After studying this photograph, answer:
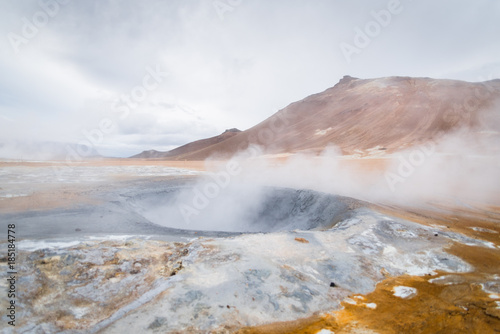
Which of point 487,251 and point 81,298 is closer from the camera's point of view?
point 81,298

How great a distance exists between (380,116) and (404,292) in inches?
1379

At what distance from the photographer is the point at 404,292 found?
11.6ft

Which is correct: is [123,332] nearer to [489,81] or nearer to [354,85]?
[489,81]

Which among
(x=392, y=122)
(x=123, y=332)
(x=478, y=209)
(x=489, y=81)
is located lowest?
(x=478, y=209)

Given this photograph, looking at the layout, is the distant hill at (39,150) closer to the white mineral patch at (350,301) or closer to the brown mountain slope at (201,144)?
the brown mountain slope at (201,144)

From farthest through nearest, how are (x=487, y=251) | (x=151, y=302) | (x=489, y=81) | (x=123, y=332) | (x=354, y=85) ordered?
(x=354, y=85), (x=489, y=81), (x=487, y=251), (x=151, y=302), (x=123, y=332)

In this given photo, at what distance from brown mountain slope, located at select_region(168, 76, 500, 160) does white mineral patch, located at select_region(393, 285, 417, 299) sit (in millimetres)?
25705

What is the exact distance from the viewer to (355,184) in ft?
40.7

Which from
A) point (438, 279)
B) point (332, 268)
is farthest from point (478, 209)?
point (332, 268)

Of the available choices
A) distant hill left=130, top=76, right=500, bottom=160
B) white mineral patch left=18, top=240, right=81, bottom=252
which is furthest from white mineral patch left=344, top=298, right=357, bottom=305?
distant hill left=130, top=76, right=500, bottom=160

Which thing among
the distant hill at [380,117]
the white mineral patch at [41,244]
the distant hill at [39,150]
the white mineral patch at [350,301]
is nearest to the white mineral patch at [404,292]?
the white mineral patch at [350,301]

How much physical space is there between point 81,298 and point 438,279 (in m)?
5.03

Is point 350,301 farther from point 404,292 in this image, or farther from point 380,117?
point 380,117

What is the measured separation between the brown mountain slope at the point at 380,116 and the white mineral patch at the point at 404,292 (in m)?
25.7
